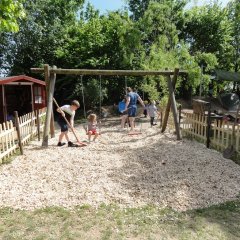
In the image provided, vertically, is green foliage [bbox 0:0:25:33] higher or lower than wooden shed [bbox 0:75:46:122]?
higher

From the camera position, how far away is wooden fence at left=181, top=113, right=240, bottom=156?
762 cm

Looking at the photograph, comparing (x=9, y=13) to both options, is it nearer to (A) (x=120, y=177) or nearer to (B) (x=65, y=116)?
(B) (x=65, y=116)

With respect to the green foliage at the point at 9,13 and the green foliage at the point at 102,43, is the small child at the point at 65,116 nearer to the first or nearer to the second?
the green foliage at the point at 9,13

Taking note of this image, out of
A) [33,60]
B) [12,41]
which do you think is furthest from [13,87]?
[12,41]

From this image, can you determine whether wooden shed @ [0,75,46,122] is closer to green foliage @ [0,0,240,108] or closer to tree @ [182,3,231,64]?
green foliage @ [0,0,240,108]

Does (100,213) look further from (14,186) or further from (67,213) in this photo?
(14,186)

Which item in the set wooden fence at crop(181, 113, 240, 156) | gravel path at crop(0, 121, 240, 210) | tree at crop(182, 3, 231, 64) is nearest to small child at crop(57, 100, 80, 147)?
gravel path at crop(0, 121, 240, 210)

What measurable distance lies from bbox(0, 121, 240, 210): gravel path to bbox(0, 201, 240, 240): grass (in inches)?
9.2

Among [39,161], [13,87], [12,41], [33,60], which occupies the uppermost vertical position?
[12,41]

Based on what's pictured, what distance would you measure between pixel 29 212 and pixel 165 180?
8.23 ft

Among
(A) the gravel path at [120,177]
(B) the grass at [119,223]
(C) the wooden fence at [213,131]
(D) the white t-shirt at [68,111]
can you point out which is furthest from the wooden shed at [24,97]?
(B) the grass at [119,223]

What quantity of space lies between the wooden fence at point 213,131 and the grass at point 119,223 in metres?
3.29

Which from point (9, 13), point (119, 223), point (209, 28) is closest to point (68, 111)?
point (9, 13)

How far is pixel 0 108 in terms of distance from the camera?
540 inches
